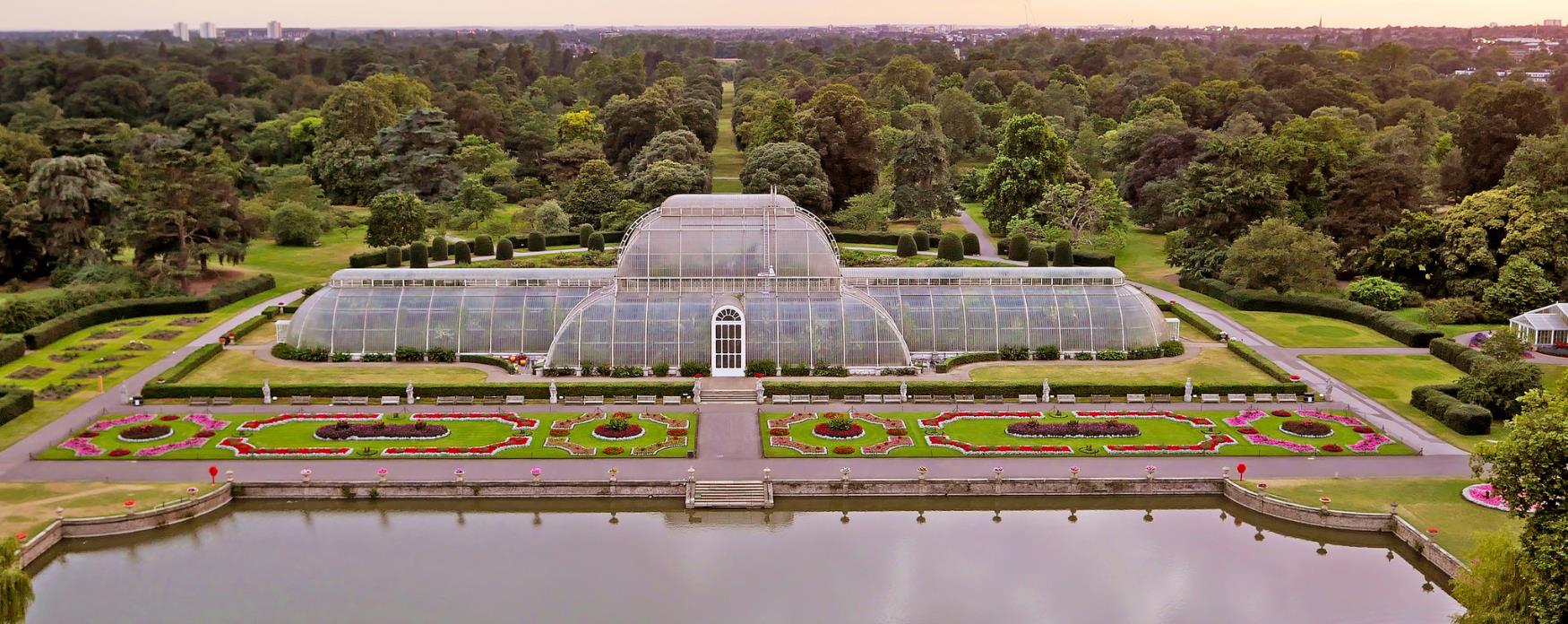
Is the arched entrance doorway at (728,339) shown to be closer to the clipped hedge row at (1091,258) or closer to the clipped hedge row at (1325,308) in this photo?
the clipped hedge row at (1325,308)

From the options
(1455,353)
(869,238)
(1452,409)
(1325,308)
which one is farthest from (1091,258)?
(1452,409)

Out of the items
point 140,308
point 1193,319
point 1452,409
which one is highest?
point 140,308

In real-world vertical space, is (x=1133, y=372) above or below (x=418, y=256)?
below

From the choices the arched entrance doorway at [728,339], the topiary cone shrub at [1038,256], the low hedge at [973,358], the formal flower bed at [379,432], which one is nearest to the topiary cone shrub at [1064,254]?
the topiary cone shrub at [1038,256]

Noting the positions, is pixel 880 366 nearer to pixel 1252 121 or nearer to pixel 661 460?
pixel 661 460

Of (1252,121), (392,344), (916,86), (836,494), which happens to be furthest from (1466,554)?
(916,86)

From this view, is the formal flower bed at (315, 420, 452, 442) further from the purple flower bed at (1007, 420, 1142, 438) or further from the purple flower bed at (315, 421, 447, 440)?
the purple flower bed at (1007, 420, 1142, 438)

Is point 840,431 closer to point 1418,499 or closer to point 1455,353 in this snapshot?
point 1418,499
